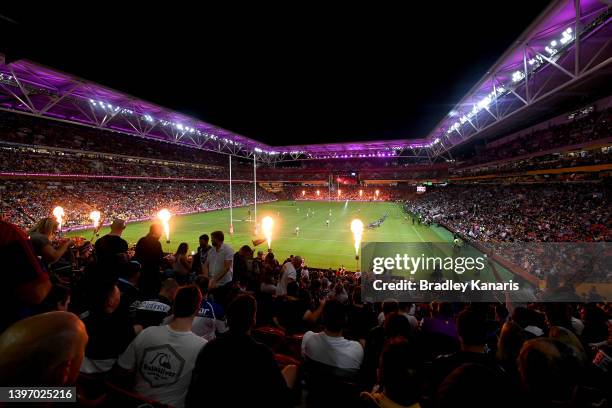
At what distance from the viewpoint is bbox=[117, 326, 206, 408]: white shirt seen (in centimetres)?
240

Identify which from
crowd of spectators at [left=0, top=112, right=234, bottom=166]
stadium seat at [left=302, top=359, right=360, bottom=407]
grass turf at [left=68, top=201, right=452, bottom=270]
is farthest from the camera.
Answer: crowd of spectators at [left=0, top=112, right=234, bottom=166]

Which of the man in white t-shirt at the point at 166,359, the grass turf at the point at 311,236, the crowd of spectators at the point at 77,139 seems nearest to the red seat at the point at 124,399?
the man in white t-shirt at the point at 166,359

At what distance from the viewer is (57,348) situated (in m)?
1.31

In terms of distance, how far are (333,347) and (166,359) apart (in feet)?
5.70

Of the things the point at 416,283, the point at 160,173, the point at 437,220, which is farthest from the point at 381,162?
the point at 416,283

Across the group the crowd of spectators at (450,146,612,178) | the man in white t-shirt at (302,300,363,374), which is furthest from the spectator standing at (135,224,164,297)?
the crowd of spectators at (450,146,612,178)

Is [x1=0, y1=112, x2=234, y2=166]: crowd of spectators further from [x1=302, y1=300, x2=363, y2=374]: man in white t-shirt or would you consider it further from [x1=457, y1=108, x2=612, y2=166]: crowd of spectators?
[x1=457, y1=108, x2=612, y2=166]: crowd of spectators

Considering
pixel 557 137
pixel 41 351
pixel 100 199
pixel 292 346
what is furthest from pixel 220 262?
pixel 100 199

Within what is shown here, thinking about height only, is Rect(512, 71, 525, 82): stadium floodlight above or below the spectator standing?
above

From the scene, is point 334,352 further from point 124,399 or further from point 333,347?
point 124,399

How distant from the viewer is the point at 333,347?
309 centimetres

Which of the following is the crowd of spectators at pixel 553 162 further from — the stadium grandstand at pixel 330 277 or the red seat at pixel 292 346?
the red seat at pixel 292 346

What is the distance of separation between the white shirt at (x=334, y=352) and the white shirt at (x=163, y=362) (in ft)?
4.23

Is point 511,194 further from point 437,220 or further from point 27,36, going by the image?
point 27,36
